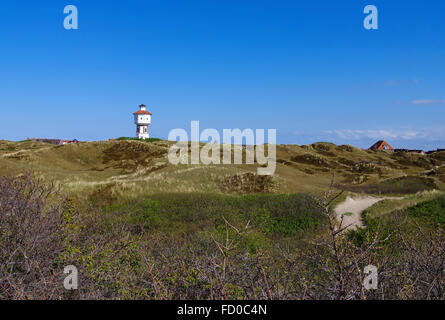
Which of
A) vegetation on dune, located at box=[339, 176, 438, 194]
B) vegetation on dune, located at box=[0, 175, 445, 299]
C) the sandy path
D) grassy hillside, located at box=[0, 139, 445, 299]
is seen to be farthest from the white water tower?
vegetation on dune, located at box=[0, 175, 445, 299]

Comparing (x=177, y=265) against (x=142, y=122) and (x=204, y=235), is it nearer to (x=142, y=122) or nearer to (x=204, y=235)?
(x=204, y=235)

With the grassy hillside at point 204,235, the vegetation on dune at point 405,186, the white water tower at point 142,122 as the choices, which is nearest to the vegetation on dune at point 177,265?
the grassy hillside at point 204,235

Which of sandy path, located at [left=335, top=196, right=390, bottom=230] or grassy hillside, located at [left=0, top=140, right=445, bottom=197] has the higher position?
grassy hillside, located at [left=0, top=140, right=445, bottom=197]

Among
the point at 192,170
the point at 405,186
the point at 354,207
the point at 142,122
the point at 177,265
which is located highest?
the point at 142,122

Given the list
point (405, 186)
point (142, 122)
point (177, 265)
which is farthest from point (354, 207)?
point (142, 122)

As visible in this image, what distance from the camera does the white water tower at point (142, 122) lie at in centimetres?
7881

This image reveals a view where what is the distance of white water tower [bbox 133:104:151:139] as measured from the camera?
7881 centimetres

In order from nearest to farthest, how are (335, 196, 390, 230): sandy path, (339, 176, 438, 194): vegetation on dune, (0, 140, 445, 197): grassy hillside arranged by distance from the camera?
(335, 196, 390, 230): sandy path, (0, 140, 445, 197): grassy hillside, (339, 176, 438, 194): vegetation on dune

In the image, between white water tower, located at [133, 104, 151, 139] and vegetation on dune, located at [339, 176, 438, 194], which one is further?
white water tower, located at [133, 104, 151, 139]

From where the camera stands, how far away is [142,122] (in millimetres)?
78938

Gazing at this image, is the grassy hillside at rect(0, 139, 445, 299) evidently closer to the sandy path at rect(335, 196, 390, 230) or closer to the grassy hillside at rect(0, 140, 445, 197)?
the grassy hillside at rect(0, 140, 445, 197)

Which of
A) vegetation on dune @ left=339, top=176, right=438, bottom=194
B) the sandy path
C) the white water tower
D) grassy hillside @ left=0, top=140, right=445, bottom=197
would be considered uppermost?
the white water tower
